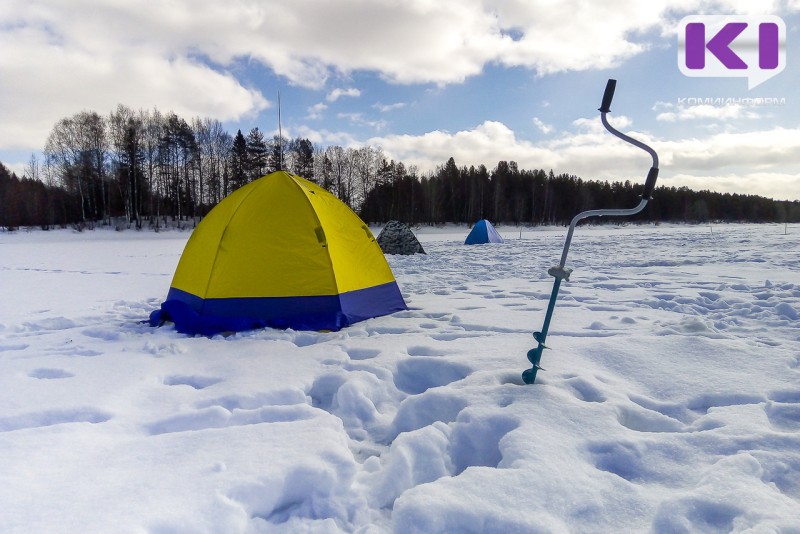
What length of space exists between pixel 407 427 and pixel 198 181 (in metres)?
42.8

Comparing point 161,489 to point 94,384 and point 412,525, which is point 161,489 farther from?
point 94,384

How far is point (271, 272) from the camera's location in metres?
4.36

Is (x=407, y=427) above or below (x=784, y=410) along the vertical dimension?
below

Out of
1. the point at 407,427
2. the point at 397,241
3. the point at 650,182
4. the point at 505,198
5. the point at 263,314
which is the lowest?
the point at 407,427

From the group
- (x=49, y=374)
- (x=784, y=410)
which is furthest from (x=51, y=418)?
(x=784, y=410)

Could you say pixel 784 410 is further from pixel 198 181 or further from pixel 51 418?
pixel 198 181

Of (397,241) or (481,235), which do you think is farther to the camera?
(481,235)

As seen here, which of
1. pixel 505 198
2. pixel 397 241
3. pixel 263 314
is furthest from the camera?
pixel 505 198

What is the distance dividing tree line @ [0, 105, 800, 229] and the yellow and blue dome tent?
68.5 feet

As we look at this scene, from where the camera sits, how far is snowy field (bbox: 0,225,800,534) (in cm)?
162

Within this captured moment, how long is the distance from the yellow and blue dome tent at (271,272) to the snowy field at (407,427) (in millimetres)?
267

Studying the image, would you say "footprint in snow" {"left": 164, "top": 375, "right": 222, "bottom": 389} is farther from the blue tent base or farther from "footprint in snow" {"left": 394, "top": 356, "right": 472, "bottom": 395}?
"footprint in snow" {"left": 394, "top": 356, "right": 472, "bottom": 395}

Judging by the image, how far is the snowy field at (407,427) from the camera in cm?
162

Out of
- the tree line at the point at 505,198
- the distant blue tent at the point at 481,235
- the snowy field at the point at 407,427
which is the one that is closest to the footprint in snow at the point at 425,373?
the snowy field at the point at 407,427
